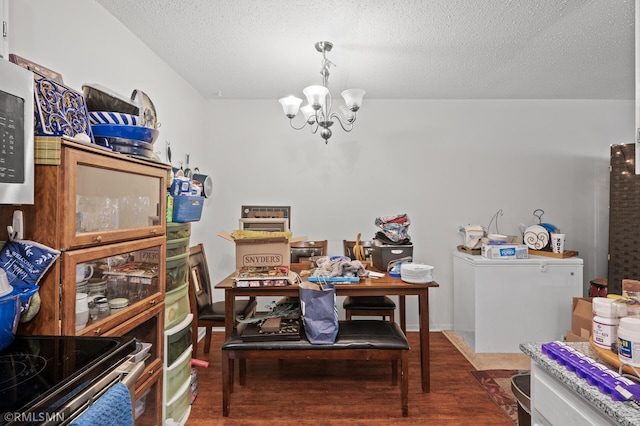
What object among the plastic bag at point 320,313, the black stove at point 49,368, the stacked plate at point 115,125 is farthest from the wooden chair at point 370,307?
the black stove at point 49,368

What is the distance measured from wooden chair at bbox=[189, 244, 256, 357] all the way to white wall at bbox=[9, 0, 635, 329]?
0.72 meters

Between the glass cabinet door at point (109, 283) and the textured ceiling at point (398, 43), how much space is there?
154 cm

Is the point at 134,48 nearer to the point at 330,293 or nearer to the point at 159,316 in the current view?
the point at 159,316

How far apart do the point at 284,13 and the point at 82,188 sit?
1.60 meters

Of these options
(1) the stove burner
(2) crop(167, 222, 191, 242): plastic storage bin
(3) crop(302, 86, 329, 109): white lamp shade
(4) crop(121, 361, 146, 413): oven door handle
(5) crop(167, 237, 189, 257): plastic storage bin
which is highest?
(3) crop(302, 86, 329, 109): white lamp shade

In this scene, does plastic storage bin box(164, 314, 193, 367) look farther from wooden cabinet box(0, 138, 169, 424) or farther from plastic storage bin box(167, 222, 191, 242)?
plastic storage bin box(167, 222, 191, 242)

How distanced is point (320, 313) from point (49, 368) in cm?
137

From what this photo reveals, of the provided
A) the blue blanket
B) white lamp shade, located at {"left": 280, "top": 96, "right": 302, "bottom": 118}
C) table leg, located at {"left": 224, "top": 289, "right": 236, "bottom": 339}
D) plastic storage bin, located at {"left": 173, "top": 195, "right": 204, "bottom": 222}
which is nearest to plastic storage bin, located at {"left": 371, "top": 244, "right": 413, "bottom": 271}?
table leg, located at {"left": 224, "top": 289, "right": 236, "bottom": 339}

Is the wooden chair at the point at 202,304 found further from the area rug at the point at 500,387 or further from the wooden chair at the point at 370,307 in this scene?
the area rug at the point at 500,387

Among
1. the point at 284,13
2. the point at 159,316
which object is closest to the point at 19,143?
the point at 159,316

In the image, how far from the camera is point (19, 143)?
942 mm

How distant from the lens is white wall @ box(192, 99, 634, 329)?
12.3ft

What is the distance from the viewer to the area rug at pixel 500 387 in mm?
2164

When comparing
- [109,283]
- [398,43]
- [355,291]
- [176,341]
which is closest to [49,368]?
[109,283]
